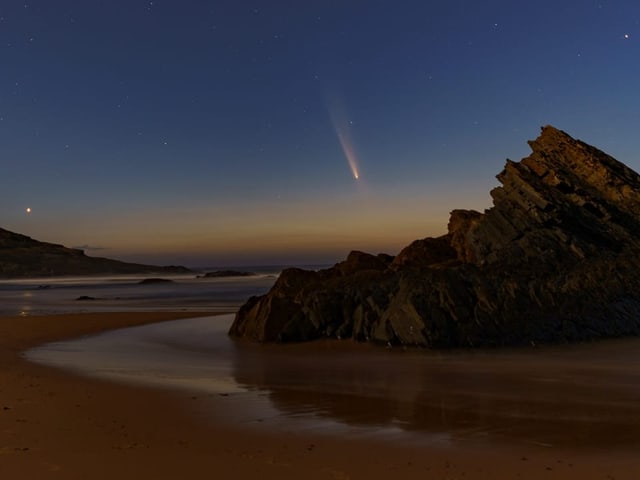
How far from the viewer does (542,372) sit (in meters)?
11.4

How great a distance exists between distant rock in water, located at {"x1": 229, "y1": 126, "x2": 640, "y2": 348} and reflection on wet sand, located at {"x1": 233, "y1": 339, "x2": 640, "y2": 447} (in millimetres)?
974

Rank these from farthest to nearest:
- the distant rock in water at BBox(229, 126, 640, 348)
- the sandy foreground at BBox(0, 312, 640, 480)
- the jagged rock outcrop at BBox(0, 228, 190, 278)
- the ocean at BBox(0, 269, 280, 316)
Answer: the jagged rock outcrop at BBox(0, 228, 190, 278) → the ocean at BBox(0, 269, 280, 316) → the distant rock in water at BBox(229, 126, 640, 348) → the sandy foreground at BBox(0, 312, 640, 480)

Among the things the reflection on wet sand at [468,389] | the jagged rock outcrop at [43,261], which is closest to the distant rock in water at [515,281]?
the reflection on wet sand at [468,389]

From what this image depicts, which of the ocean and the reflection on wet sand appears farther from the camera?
the ocean

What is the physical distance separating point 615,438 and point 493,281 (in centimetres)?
863

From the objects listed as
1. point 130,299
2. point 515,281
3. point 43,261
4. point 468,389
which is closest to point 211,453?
point 468,389

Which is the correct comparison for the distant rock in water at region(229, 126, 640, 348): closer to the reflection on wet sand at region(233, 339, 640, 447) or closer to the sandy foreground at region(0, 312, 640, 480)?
the reflection on wet sand at region(233, 339, 640, 447)

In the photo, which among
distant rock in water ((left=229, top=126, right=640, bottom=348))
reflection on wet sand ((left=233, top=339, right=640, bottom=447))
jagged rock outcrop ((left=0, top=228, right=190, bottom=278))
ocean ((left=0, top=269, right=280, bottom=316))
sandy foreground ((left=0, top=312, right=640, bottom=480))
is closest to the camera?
sandy foreground ((left=0, top=312, right=640, bottom=480))

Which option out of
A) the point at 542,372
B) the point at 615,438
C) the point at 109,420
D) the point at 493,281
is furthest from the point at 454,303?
the point at 109,420

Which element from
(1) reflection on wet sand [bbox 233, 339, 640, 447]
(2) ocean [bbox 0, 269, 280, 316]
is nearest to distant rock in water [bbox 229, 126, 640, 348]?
(1) reflection on wet sand [bbox 233, 339, 640, 447]

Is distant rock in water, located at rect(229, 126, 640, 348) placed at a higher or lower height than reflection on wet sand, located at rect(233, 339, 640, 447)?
higher

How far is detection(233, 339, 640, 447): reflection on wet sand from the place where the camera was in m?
7.55

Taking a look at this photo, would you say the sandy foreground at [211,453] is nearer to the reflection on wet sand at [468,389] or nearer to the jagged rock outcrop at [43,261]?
the reflection on wet sand at [468,389]

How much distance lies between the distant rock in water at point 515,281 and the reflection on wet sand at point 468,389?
3.20 ft
